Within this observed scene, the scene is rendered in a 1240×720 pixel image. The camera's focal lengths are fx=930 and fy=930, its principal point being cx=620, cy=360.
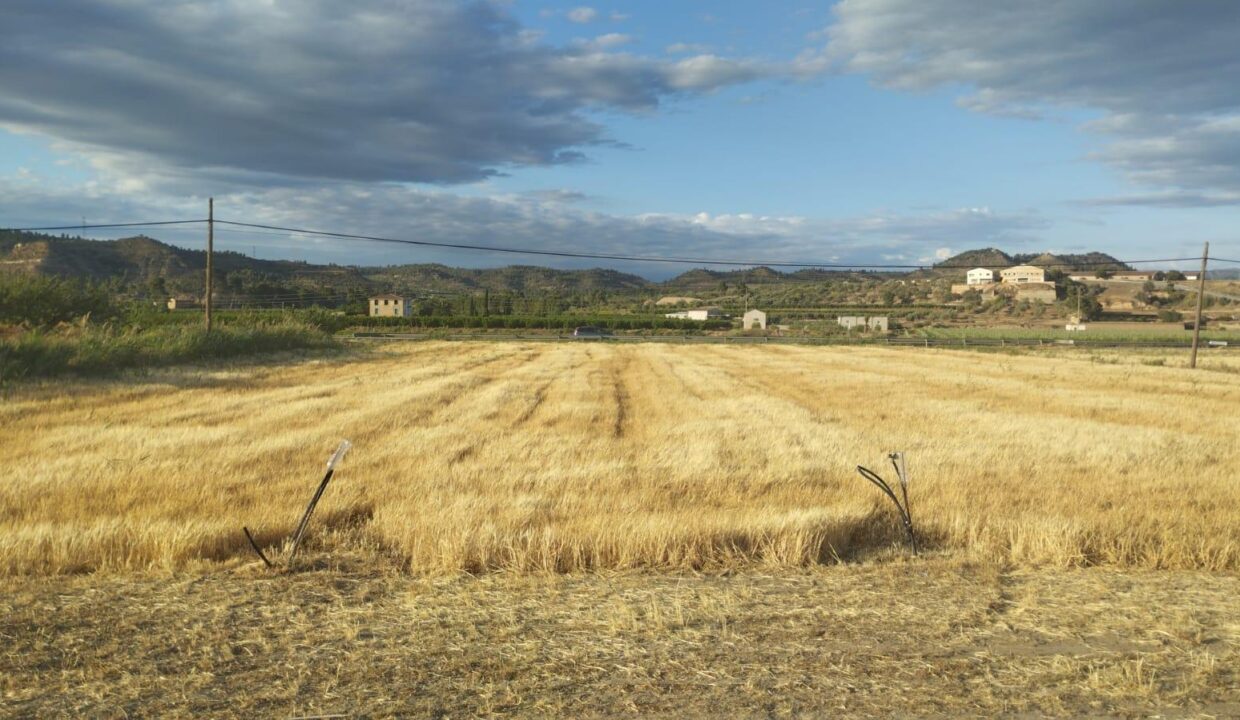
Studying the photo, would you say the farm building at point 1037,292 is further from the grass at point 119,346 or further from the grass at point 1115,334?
the grass at point 119,346

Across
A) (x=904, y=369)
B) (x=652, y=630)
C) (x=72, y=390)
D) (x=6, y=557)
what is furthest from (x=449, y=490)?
(x=904, y=369)

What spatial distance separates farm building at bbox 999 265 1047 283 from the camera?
479ft

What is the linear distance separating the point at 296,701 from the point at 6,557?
12.6 feet

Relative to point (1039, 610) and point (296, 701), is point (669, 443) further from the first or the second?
point (296, 701)

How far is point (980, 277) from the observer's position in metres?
163

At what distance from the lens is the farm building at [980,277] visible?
155 meters

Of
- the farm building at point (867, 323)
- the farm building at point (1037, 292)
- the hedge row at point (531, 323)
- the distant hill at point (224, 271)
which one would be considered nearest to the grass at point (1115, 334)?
the farm building at point (867, 323)

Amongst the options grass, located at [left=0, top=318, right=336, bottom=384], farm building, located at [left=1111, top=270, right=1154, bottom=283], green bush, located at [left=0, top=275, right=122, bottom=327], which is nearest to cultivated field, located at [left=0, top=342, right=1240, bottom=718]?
grass, located at [left=0, top=318, right=336, bottom=384]

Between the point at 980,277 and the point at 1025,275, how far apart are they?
12.2 meters

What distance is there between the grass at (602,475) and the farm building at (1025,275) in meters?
128

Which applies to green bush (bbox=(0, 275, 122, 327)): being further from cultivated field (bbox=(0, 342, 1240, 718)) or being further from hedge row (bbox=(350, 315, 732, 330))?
hedge row (bbox=(350, 315, 732, 330))

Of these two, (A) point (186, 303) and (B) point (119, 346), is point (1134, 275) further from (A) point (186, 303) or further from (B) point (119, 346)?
(B) point (119, 346)

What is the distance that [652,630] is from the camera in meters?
5.93

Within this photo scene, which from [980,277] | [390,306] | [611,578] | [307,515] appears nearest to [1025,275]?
[980,277]
